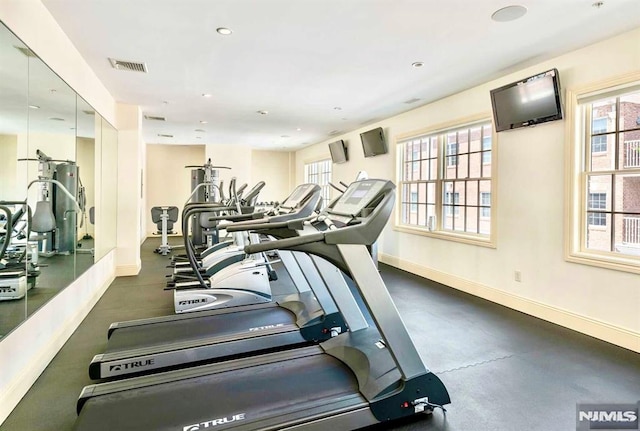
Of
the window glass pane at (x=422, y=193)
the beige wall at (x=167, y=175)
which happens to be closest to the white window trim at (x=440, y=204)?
the window glass pane at (x=422, y=193)

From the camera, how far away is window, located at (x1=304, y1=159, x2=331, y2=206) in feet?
31.7

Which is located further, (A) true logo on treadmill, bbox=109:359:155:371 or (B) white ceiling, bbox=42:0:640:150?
(B) white ceiling, bbox=42:0:640:150

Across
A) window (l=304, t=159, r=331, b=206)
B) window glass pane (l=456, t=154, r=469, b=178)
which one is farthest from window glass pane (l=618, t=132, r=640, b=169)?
window (l=304, t=159, r=331, b=206)

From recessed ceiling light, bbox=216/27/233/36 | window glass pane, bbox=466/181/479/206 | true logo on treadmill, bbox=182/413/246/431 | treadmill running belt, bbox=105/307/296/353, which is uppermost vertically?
recessed ceiling light, bbox=216/27/233/36

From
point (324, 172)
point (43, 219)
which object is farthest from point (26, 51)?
point (324, 172)

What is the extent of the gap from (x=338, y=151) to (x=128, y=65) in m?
5.20

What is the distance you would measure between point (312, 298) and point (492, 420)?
1.97m

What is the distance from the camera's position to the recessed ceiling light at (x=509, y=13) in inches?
109

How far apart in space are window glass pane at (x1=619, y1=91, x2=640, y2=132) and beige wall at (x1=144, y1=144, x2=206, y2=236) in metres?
9.93

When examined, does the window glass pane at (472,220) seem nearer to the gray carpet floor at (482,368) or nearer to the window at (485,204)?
the window at (485,204)

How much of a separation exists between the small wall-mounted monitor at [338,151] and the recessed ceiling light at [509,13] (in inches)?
217

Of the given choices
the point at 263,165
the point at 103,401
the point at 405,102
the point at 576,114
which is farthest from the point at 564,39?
the point at 263,165

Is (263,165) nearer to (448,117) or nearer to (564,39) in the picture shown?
(448,117)

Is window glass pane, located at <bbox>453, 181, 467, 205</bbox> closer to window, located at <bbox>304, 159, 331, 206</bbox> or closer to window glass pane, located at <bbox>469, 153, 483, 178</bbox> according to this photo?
window glass pane, located at <bbox>469, 153, 483, 178</bbox>
